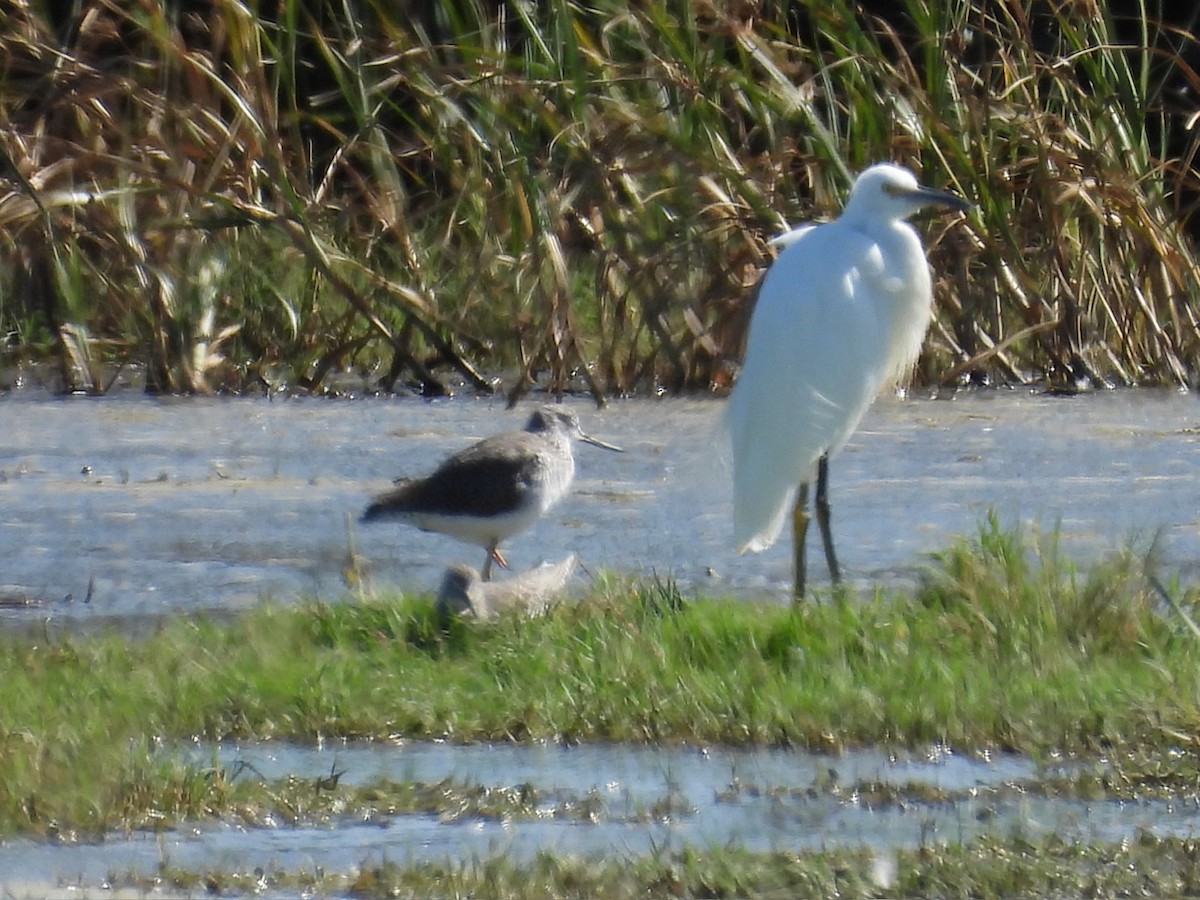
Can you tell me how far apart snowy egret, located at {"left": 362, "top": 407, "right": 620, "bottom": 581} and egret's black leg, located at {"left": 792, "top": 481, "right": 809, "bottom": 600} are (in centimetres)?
73

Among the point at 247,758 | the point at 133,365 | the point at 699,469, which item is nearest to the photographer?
the point at 247,758

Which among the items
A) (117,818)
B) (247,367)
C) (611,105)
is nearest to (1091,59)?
(611,105)

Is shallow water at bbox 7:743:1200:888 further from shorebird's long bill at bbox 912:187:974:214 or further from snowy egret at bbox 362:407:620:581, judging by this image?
shorebird's long bill at bbox 912:187:974:214

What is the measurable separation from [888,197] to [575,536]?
5.03ft

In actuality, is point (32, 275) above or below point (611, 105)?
below

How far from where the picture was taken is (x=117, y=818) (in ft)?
12.1

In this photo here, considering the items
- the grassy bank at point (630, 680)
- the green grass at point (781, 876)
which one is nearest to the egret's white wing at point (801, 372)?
the grassy bank at point (630, 680)

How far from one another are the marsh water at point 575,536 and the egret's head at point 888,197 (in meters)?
0.97

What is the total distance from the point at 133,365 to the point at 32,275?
96cm

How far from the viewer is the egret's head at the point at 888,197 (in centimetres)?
669

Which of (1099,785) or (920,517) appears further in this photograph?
(920,517)

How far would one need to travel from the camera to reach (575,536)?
23.6ft

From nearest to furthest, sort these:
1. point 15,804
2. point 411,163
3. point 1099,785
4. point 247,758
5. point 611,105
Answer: point 15,804, point 1099,785, point 247,758, point 611,105, point 411,163

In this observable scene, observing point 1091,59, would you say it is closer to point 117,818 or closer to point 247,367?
point 247,367
